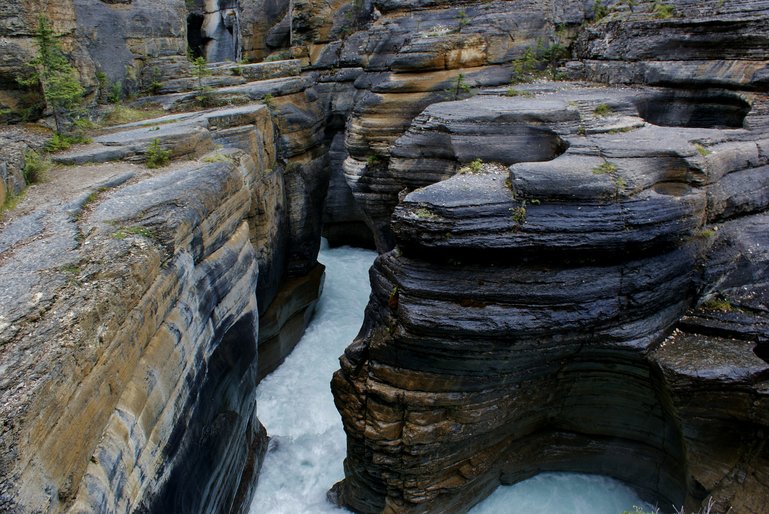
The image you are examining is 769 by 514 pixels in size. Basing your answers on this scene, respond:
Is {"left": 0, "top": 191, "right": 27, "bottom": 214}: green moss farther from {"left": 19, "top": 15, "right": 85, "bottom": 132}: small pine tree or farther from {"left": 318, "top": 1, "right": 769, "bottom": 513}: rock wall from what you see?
{"left": 318, "top": 1, "right": 769, "bottom": 513}: rock wall

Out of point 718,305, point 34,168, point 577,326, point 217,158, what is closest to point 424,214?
point 577,326

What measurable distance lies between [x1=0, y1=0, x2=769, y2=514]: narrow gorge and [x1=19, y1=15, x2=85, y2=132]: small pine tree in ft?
0.29

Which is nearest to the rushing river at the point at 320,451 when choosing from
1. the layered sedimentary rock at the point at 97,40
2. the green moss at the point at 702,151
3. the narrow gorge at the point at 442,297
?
the narrow gorge at the point at 442,297

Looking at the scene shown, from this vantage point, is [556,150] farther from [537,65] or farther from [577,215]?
[537,65]

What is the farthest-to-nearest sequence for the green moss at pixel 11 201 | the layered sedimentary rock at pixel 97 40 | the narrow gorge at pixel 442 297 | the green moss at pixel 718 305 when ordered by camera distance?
the layered sedimentary rock at pixel 97 40
the green moss at pixel 718 305
the green moss at pixel 11 201
the narrow gorge at pixel 442 297

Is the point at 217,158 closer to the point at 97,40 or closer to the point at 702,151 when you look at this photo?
the point at 97,40

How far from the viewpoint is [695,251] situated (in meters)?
7.97

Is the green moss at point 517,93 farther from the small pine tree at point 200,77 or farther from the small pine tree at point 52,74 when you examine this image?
the small pine tree at point 52,74

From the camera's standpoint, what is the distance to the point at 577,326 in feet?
24.8

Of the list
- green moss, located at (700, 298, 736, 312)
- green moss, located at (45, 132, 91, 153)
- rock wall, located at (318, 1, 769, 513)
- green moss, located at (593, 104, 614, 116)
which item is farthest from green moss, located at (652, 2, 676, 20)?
green moss, located at (45, 132, 91, 153)

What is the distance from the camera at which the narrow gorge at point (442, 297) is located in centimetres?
530

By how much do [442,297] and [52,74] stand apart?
8045mm

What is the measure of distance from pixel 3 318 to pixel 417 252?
4915 mm

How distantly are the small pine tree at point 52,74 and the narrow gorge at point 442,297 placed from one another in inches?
3.4
